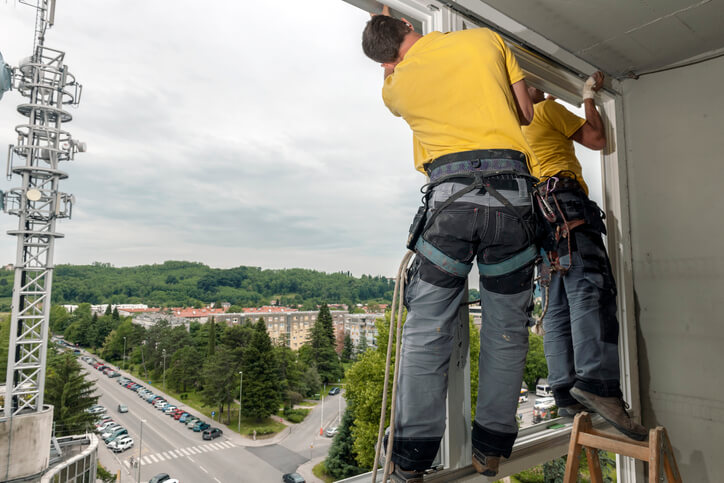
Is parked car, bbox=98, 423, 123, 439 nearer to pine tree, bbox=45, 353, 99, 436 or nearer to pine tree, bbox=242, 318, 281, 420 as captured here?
pine tree, bbox=45, 353, 99, 436

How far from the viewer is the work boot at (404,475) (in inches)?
44.0

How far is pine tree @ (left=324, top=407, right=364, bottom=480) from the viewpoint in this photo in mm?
1775

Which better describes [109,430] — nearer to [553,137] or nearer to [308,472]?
[308,472]

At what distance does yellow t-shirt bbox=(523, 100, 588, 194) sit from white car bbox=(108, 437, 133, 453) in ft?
6.09

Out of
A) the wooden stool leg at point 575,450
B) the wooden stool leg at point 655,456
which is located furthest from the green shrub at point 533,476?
the wooden stool leg at point 655,456

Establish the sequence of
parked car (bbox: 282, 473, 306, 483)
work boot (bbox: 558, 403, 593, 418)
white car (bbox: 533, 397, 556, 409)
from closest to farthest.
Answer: parked car (bbox: 282, 473, 306, 483) → work boot (bbox: 558, 403, 593, 418) → white car (bbox: 533, 397, 556, 409)

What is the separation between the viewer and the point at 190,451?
1.58m

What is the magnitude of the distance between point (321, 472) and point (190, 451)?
1.70ft

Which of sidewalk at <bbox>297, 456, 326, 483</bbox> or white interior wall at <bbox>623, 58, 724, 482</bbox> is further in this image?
white interior wall at <bbox>623, 58, 724, 482</bbox>

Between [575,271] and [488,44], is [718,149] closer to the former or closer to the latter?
[575,271]

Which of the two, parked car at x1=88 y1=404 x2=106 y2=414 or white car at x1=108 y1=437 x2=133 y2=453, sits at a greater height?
parked car at x1=88 y1=404 x2=106 y2=414

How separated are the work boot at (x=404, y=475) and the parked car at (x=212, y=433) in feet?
2.69

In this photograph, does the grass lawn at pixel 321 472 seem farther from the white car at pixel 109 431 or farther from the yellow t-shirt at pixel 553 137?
the yellow t-shirt at pixel 553 137

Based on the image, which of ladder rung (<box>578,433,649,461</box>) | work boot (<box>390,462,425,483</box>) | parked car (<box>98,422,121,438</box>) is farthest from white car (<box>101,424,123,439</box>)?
ladder rung (<box>578,433,649,461</box>)
